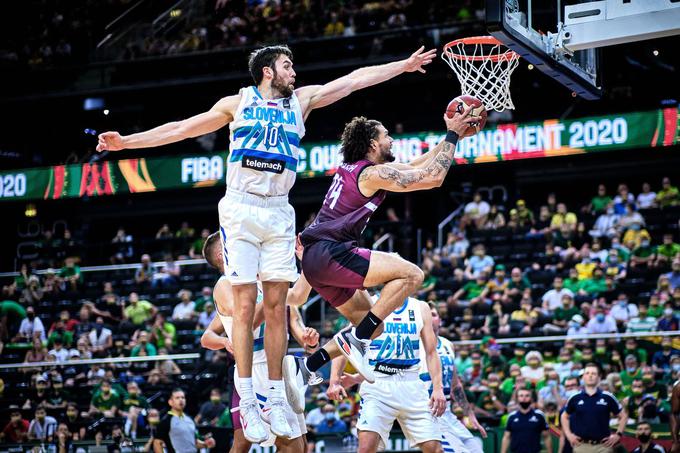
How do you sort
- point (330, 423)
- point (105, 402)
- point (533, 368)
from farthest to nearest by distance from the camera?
point (105, 402), point (533, 368), point (330, 423)

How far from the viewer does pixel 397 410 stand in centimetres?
1134

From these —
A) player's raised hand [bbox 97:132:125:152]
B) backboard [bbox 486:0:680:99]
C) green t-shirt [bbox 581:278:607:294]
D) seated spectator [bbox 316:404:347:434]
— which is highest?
backboard [bbox 486:0:680:99]

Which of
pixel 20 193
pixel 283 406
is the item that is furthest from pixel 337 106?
pixel 283 406

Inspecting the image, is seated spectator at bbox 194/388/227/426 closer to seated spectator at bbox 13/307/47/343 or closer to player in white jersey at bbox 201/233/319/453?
seated spectator at bbox 13/307/47/343

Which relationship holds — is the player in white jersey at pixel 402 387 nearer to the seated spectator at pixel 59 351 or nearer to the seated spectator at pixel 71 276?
the seated spectator at pixel 59 351

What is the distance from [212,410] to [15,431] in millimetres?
4157

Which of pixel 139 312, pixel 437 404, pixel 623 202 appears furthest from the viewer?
pixel 139 312

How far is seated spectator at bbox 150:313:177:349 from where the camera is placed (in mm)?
21933

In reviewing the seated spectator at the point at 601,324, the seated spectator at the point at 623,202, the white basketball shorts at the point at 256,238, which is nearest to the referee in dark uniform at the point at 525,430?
the seated spectator at the point at 601,324

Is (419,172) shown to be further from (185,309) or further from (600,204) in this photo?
(600,204)

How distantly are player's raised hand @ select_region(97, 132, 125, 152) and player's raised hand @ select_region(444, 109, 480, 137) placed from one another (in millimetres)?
2713

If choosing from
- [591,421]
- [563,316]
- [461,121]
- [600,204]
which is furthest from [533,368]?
[461,121]

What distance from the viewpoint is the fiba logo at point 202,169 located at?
2686cm

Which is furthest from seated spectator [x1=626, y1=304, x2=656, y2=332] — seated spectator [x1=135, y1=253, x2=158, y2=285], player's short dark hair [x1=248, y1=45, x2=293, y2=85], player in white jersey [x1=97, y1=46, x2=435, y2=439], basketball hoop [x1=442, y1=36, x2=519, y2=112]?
seated spectator [x1=135, y1=253, x2=158, y2=285]
